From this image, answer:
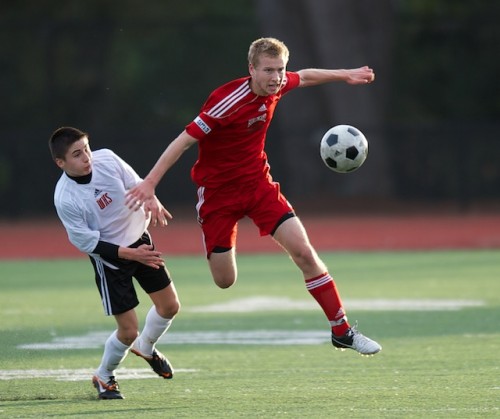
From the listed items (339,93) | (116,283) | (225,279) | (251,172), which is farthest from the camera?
(339,93)

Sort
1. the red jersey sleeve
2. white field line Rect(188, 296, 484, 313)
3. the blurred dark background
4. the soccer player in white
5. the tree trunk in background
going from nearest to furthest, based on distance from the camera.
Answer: the soccer player in white → the red jersey sleeve → white field line Rect(188, 296, 484, 313) → the blurred dark background → the tree trunk in background

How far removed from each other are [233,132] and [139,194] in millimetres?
1121

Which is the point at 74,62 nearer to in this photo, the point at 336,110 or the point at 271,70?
the point at 336,110

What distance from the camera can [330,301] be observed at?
7.74 m

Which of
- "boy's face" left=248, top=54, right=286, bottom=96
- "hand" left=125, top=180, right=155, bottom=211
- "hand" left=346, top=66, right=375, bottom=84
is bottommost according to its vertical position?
"hand" left=125, top=180, right=155, bottom=211

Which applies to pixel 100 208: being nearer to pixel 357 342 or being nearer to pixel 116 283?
pixel 116 283

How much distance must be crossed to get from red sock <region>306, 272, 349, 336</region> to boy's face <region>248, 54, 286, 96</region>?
4.12 feet

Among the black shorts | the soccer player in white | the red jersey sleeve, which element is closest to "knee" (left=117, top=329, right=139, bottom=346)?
the soccer player in white

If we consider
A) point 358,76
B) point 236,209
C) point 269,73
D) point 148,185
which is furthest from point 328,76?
point 148,185

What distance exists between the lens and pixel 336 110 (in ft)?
86.3

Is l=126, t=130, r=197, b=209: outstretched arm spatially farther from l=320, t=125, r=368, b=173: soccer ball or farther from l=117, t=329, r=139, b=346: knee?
l=320, t=125, r=368, b=173: soccer ball

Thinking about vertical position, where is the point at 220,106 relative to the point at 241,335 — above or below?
above

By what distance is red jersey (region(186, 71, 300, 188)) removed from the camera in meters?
7.73

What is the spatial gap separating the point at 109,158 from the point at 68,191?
37cm
